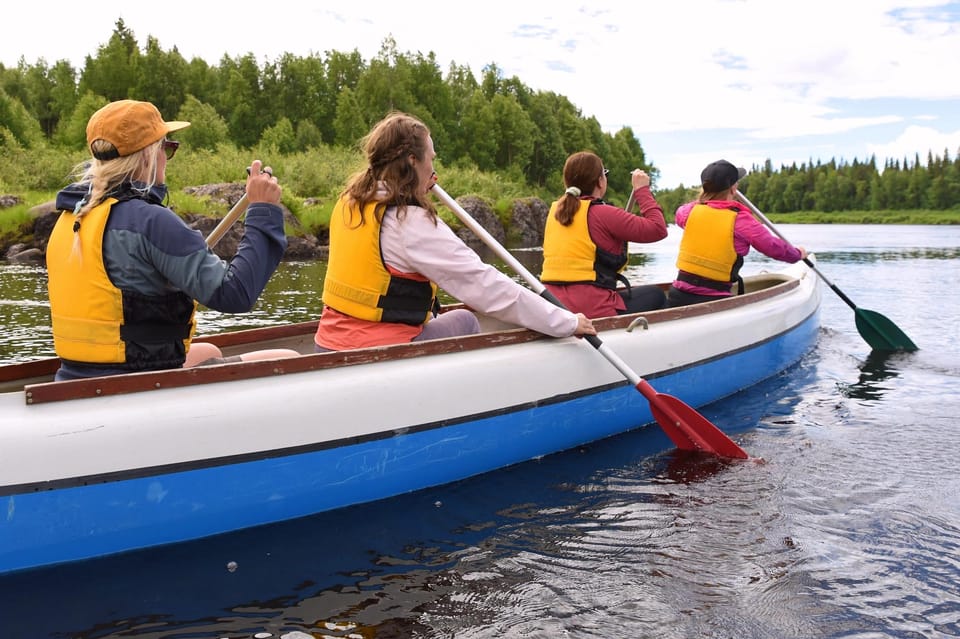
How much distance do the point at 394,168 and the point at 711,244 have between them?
3455mm

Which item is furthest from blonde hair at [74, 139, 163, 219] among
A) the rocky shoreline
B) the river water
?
the rocky shoreline

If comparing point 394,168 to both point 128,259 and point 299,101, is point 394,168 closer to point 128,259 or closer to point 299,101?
point 128,259

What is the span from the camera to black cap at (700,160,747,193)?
247 inches

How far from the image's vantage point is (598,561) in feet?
10.4

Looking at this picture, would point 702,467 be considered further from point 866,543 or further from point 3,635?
point 3,635

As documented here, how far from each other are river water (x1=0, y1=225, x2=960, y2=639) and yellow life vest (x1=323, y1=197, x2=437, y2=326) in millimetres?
932

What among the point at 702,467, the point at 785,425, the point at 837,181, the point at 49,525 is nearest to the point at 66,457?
the point at 49,525

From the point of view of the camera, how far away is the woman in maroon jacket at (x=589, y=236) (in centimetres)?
515

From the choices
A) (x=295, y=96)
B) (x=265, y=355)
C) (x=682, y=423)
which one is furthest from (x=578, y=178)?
(x=295, y=96)

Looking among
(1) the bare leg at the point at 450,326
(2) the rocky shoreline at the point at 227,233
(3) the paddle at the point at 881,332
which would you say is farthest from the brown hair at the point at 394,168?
(2) the rocky shoreline at the point at 227,233

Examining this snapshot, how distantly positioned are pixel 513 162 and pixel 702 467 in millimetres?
55215

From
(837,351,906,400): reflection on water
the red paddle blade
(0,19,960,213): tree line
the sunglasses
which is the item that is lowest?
(837,351,906,400): reflection on water

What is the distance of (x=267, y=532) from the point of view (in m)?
3.30

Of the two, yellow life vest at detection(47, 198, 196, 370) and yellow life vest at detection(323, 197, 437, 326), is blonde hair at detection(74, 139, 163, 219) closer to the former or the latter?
yellow life vest at detection(47, 198, 196, 370)
